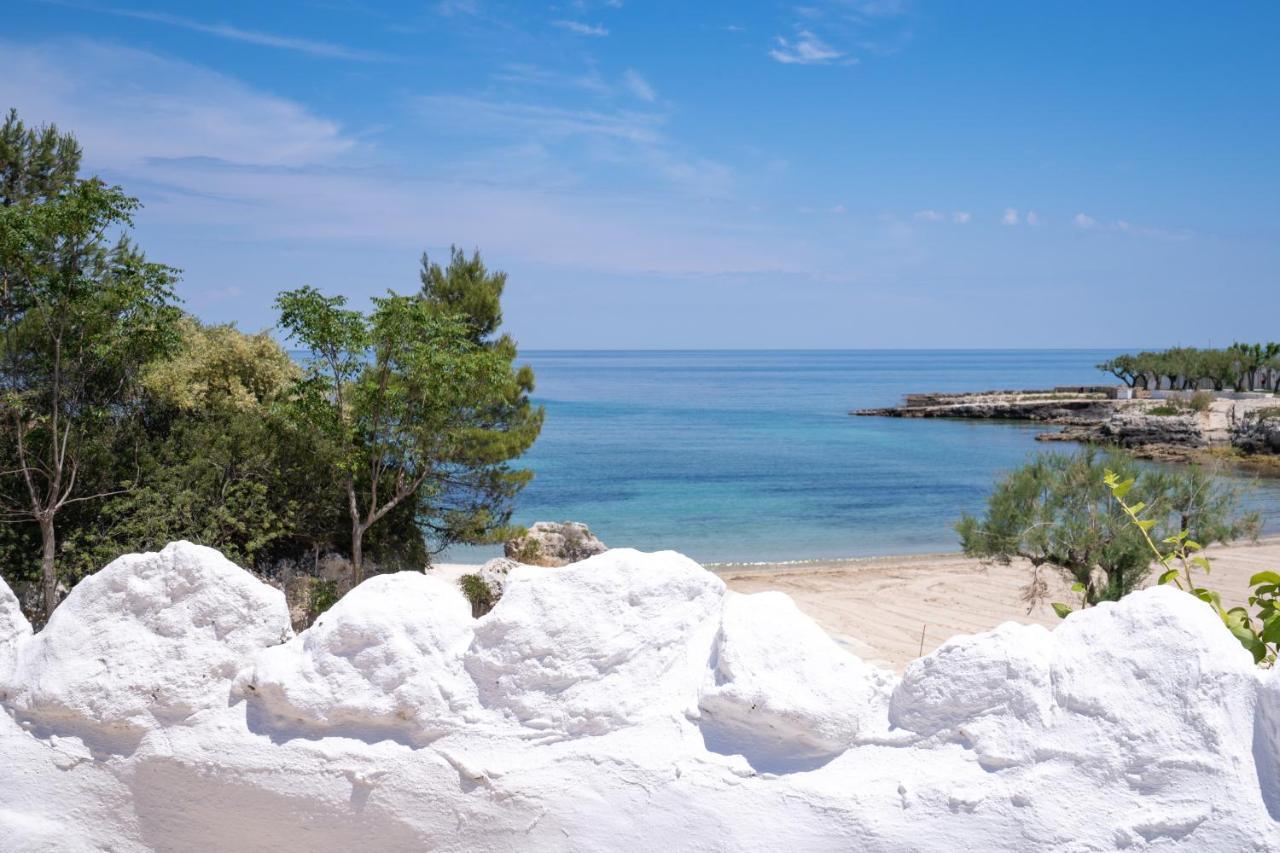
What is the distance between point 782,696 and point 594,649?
0.65 meters

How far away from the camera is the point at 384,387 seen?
12969mm

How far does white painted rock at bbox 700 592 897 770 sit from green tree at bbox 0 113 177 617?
851 centimetres

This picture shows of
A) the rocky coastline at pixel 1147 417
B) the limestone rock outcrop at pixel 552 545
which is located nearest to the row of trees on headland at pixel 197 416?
the limestone rock outcrop at pixel 552 545

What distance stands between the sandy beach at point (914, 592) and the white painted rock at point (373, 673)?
10.4m

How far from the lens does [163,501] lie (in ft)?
38.8

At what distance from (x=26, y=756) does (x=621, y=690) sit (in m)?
2.13

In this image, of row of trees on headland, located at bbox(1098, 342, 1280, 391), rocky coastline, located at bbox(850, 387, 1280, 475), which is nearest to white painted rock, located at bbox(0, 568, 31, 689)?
rocky coastline, located at bbox(850, 387, 1280, 475)

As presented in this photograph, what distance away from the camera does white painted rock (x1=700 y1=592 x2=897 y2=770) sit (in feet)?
9.84

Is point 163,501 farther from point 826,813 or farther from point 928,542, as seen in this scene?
point 928,542

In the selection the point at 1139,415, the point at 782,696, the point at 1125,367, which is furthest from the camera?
the point at 1125,367

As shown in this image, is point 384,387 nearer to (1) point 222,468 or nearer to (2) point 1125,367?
(1) point 222,468

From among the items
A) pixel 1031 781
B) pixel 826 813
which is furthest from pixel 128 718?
pixel 1031 781

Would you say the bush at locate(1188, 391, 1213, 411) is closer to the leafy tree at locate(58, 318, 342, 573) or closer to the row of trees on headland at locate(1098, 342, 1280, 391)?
the row of trees on headland at locate(1098, 342, 1280, 391)

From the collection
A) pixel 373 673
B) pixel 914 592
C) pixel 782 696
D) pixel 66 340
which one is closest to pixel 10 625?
pixel 373 673
